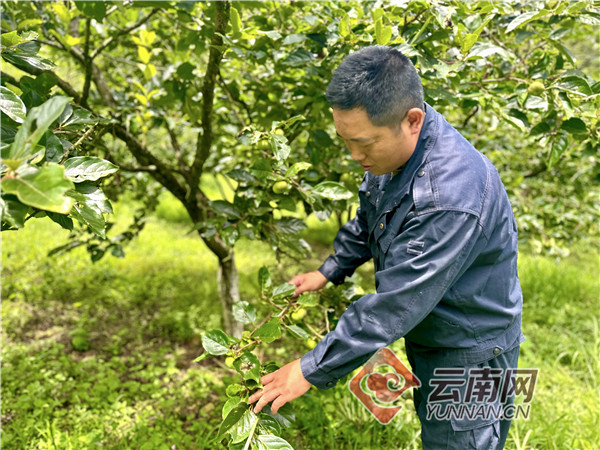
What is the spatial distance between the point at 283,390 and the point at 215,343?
0.22 metres

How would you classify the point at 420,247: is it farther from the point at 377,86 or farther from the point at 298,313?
the point at 298,313

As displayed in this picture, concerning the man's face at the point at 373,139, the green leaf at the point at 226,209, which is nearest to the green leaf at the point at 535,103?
the man's face at the point at 373,139

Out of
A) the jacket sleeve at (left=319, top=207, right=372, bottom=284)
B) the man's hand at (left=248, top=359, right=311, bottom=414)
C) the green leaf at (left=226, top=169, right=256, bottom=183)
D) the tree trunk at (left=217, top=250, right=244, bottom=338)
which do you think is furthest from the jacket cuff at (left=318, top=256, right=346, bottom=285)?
the tree trunk at (left=217, top=250, right=244, bottom=338)

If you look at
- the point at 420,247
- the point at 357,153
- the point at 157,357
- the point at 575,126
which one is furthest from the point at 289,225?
the point at 157,357

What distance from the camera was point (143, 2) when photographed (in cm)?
145

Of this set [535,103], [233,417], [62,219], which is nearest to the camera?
[62,219]

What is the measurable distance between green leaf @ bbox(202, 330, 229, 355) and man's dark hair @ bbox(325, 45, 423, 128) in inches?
27.5

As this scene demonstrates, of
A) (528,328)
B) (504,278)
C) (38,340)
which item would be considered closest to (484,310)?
(504,278)

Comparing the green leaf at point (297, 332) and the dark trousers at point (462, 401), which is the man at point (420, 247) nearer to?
the dark trousers at point (462, 401)

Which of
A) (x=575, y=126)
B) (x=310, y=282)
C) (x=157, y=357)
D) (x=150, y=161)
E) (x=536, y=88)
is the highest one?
(x=536, y=88)

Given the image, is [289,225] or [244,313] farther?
[289,225]

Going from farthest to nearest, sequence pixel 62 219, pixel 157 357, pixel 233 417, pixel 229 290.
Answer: pixel 157 357, pixel 229 290, pixel 233 417, pixel 62 219

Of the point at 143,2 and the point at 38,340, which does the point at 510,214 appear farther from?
the point at 38,340

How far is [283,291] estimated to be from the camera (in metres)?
1.39
